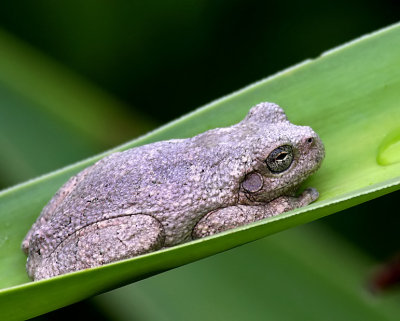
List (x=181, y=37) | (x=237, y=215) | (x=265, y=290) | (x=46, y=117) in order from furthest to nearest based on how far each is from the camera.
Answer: (x=181, y=37) < (x=46, y=117) < (x=265, y=290) < (x=237, y=215)

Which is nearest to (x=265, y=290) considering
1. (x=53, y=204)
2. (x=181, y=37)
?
(x=53, y=204)

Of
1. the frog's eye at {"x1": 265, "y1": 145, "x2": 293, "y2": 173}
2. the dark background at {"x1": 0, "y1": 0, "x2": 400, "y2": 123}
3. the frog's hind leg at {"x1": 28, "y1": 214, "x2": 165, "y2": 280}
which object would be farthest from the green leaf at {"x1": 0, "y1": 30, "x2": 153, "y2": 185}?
the frog's eye at {"x1": 265, "y1": 145, "x2": 293, "y2": 173}

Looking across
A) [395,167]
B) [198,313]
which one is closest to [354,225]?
[198,313]

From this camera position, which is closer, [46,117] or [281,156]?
[281,156]

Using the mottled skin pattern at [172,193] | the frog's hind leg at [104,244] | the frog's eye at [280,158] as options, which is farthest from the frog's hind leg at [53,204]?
the frog's eye at [280,158]

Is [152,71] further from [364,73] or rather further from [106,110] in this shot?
[364,73]

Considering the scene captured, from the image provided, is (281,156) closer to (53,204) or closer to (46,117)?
(53,204)

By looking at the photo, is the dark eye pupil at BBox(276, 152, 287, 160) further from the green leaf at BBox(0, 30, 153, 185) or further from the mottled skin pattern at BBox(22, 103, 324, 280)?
the green leaf at BBox(0, 30, 153, 185)
